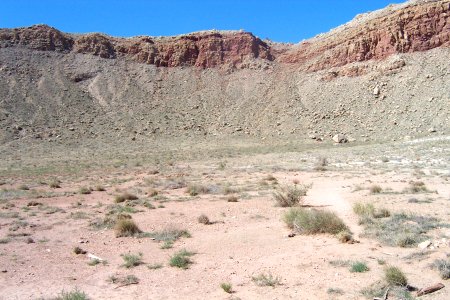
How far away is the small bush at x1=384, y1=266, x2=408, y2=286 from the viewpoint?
733cm

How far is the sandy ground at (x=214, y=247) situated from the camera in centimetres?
811

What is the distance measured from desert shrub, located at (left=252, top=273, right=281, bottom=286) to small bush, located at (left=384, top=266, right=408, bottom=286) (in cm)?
184

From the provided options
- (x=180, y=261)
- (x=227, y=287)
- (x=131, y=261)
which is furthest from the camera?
(x=131, y=261)

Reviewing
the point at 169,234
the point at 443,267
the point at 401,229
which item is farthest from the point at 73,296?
the point at 401,229

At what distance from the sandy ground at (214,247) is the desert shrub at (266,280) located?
11cm

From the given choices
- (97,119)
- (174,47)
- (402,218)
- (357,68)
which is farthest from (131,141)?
(402,218)

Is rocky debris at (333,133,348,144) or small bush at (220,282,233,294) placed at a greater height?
rocky debris at (333,133,348,144)

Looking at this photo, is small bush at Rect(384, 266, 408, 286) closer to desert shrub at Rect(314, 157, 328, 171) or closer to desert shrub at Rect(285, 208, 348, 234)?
desert shrub at Rect(285, 208, 348, 234)

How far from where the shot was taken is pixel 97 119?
200 feet

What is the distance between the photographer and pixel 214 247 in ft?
36.2

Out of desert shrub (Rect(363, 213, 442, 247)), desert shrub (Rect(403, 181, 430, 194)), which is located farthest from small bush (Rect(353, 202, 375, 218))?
desert shrub (Rect(403, 181, 430, 194))

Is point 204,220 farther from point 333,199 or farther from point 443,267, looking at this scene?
point 443,267

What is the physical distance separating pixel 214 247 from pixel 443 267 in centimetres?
513

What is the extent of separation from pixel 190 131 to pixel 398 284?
175 feet
